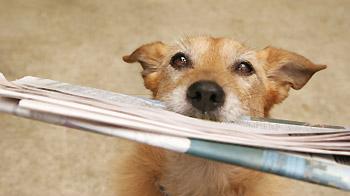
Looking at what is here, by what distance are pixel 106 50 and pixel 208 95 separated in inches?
59.0

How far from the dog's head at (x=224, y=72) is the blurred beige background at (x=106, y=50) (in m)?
0.52

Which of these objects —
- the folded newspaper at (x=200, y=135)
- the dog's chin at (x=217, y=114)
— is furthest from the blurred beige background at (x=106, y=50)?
the folded newspaper at (x=200, y=135)

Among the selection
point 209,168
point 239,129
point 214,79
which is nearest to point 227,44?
point 214,79

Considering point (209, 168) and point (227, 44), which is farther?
point (227, 44)

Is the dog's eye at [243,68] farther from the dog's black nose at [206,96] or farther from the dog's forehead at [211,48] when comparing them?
the dog's black nose at [206,96]

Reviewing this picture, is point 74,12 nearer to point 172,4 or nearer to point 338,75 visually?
point 172,4

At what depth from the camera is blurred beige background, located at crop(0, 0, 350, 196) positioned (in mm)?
1984

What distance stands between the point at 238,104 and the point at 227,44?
0.37 m

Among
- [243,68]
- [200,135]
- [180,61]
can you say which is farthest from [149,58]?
[200,135]

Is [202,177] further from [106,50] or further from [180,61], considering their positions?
[106,50]

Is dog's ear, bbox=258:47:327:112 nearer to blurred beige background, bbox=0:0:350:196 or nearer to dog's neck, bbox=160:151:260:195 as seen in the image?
dog's neck, bbox=160:151:260:195

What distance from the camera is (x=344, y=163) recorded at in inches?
31.0

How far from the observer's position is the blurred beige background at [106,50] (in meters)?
1.98

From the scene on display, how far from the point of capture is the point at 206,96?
115 centimetres
